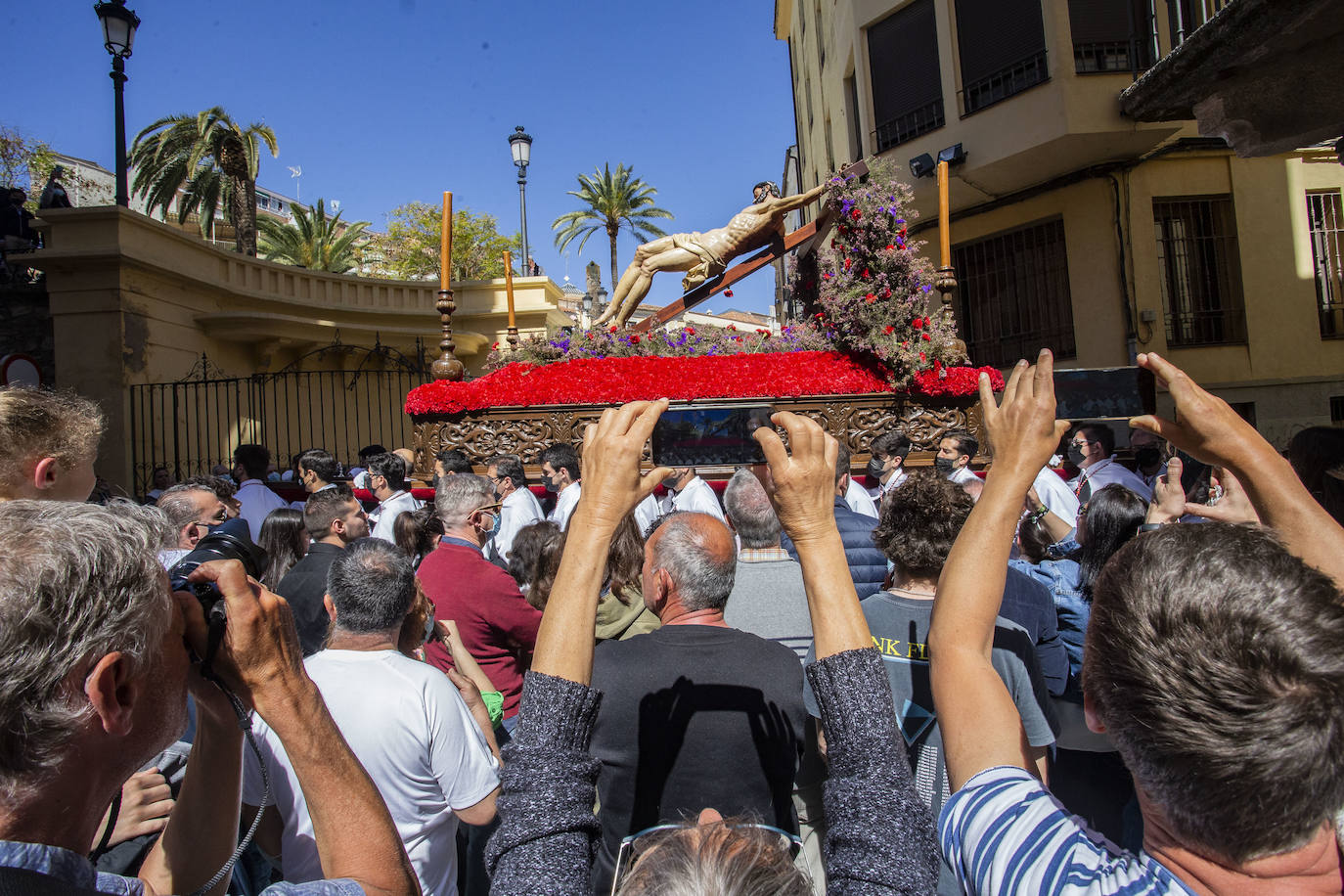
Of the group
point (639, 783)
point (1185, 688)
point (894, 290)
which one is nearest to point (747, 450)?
point (894, 290)

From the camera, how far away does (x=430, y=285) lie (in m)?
18.5

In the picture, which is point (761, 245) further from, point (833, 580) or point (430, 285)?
point (430, 285)

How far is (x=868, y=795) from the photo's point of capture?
128 cm

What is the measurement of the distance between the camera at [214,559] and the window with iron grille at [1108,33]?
1366cm

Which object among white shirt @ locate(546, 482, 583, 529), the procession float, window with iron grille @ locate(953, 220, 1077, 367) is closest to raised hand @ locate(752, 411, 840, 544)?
white shirt @ locate(546, 482, 583, 529)

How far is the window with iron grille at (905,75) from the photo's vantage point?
14.0 meters

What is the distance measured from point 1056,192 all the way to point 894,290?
7173 millimetres

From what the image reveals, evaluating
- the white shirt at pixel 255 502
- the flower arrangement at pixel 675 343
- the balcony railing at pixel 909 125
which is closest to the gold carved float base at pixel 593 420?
the flower arrangement at pixel 675 343

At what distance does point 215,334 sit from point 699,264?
33.5 feet

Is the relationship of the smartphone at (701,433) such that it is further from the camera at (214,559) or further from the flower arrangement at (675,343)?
the camera at (214,559)

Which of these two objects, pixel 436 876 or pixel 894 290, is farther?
pixel 894 290

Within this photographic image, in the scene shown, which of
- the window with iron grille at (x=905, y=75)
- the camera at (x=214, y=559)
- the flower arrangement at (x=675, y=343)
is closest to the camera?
the camera at (x=214, y=559)

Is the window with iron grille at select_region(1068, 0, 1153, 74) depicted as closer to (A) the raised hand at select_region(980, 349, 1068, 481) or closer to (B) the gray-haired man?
(A) the raised hand at select_region(980, 349, 1068, 481)

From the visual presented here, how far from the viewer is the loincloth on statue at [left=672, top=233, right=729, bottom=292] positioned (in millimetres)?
9195
